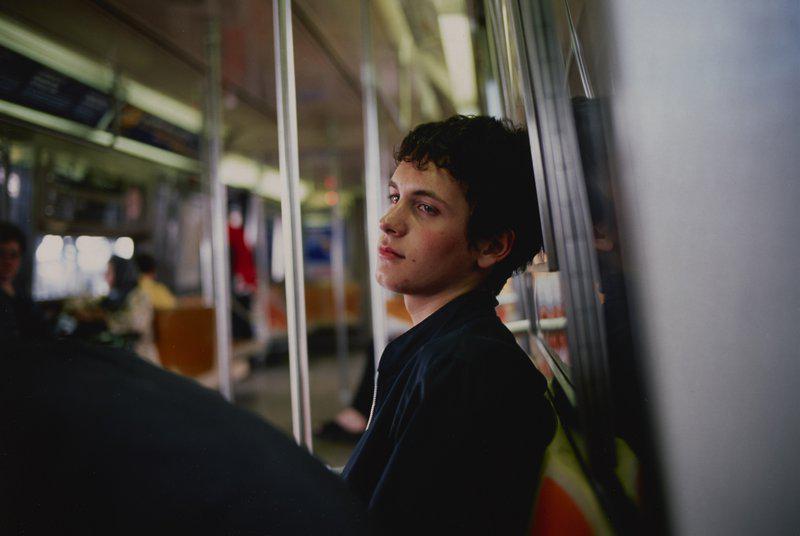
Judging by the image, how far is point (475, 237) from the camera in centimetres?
111

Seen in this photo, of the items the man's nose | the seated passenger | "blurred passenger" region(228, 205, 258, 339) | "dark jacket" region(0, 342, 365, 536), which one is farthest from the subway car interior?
"blurred passenger" region(228, 205, 258, 339)

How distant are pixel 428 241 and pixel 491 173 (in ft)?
0.63

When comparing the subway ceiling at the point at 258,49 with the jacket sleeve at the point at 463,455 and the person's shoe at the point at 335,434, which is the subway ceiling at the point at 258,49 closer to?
the person's shoe at the point at 335,434

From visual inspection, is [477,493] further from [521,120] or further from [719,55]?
[521,120]

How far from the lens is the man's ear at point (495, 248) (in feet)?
3.68

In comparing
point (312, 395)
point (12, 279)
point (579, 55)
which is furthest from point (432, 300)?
point (312, 395)

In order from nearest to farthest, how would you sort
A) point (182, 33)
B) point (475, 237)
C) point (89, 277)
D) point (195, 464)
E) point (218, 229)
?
point (195, 464) < point (475, 237) < point (218, 229) < point (182, 33) < point (89, 277)

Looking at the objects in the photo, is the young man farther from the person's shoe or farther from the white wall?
the person's shoe

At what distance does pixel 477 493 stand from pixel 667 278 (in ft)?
1.22

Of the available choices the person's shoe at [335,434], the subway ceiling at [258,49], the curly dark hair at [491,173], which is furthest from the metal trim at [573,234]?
the person's shoe at [335,434]

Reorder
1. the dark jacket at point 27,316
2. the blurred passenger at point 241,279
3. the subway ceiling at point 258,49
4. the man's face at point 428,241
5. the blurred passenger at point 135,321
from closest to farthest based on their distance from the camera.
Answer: the man's face at point 428,241 < the dark jacket at point 27,316 < the subway ceiling at point 258,49 < the blurred passenger at point 135,321 < the blurred passenger at point 241,279

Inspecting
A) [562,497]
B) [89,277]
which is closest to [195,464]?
[562,497]

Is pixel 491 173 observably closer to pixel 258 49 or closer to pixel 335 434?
pixel 335 434

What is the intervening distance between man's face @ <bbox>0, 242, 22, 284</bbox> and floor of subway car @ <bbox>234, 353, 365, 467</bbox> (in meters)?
1.52
